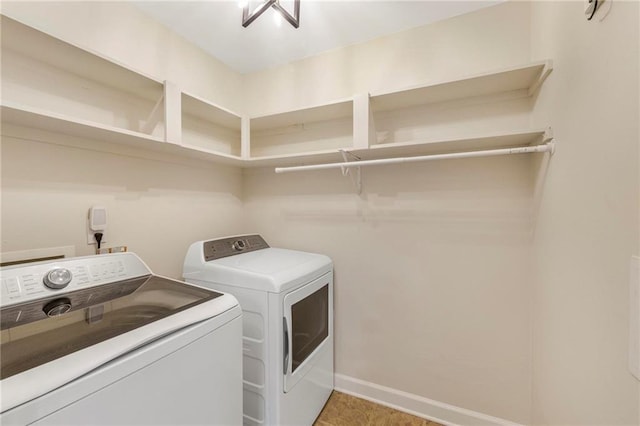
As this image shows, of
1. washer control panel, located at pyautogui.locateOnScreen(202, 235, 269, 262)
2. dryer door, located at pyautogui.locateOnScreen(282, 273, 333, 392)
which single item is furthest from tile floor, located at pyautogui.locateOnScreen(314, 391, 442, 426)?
washer control panel, located at pyautogui.locateOnScreen(202, 235, 269, 262)

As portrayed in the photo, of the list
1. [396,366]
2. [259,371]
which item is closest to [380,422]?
[396,366]

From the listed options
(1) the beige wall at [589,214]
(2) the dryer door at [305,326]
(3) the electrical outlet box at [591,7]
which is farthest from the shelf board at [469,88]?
(2) the dryer door at [305,326]

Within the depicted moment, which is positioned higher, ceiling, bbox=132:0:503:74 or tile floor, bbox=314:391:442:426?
ceiling, bbox=132:0:503:74

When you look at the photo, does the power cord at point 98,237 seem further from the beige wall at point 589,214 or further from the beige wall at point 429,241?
the beige wall at point 589,214

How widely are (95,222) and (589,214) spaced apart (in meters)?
2.22

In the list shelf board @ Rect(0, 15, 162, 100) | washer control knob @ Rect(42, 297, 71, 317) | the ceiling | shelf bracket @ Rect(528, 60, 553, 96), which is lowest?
washer control knob @ Rect(42, 297, 71, 317)

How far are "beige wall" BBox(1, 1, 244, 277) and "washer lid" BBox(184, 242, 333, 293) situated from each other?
14.1 inches

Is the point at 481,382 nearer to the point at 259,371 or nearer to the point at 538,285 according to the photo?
the point at 538,285

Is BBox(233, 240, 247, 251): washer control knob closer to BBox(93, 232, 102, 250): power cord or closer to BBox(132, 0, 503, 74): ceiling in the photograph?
BBox(93, 232, 102, 250): power cord

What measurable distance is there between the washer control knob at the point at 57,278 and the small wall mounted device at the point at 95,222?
325mm

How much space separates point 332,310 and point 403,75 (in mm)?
1789

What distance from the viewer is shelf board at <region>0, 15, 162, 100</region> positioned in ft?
3.52

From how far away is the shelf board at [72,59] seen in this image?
42.2 inches

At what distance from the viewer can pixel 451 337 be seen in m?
1.74
